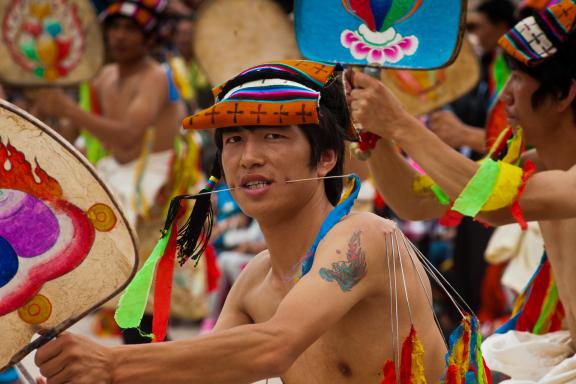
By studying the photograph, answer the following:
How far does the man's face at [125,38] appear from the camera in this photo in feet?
23.8

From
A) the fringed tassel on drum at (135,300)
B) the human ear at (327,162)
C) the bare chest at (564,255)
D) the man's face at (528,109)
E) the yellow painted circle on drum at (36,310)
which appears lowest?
the bare chest at (564,255)

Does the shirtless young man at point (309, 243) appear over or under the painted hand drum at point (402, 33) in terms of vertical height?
under

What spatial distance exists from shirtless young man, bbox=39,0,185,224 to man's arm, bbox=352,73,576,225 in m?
3.80

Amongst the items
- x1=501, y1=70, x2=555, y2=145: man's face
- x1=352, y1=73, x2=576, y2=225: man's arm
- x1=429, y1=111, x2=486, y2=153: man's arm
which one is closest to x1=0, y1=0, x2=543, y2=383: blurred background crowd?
x1=429, y1=111, x2=486, y2=153: man's arm

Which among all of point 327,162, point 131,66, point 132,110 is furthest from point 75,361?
point 131,66

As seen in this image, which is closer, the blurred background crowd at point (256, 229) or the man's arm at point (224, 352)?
the man's arm at point (224, 352)

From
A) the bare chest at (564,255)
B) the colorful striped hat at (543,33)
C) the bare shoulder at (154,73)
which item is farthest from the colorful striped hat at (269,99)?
the bare shoulder at (154,73)

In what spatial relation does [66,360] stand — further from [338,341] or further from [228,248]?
[228,248]

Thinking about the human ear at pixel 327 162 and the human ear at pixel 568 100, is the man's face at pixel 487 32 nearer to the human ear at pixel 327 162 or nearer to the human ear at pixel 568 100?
the human ear at pixel 568 100

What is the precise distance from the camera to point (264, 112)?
288cm

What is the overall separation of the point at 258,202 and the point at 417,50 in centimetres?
83

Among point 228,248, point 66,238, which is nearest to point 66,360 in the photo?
point 66,238

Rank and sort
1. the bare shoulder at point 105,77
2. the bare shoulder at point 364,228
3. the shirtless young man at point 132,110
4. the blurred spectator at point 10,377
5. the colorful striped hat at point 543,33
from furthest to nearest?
the bare shoulder at point 105,77, the shirtless young man at point 132,110, the blurred spectator at point 10,377, the colorful striped hat at point 543,33, the bare shoulder at point 364,228

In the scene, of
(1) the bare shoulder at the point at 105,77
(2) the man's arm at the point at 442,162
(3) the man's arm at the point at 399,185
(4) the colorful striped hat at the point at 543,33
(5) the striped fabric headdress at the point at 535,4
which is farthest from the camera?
(1) the bare shoulder at the point at 105,77
